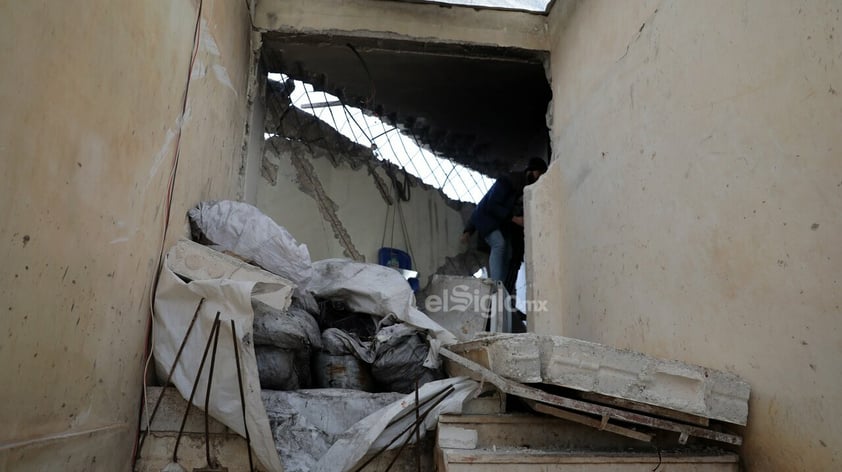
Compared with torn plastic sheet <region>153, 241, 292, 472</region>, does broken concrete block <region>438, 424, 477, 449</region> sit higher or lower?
lower

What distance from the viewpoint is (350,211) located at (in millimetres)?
4957

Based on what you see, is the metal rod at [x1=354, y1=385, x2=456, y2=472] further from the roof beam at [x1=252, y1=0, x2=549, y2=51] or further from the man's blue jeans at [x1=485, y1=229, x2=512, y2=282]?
the man's blue jeans at [x1=485, y1=229, x2=512, y2=282]

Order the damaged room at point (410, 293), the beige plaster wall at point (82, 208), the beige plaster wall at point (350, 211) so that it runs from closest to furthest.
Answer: the beige plaster wall at point (82, 208), the damaged room at point (410, 293), the beige plaster wall at point (350, 211)

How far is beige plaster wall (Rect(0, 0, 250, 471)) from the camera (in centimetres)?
138

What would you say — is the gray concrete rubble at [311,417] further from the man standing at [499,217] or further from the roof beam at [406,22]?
the man standing at [499,217]

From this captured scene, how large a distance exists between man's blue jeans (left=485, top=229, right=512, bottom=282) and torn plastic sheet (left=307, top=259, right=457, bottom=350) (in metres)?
1.68

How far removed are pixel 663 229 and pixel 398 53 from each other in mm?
2603

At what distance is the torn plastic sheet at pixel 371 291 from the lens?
318 cm

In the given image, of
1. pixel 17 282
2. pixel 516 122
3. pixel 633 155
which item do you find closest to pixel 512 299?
pixel 516 122

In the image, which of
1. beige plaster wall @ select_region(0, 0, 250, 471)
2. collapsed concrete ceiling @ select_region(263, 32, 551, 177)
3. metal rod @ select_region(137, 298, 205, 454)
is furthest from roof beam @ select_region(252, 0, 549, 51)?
metal rod @ select_region(137, 298, 205, 454)

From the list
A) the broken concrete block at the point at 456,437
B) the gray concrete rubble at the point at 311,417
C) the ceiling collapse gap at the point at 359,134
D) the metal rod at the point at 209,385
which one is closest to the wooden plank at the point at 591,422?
the broken concrete block at the point at 456,437

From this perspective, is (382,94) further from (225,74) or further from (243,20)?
(225,74)

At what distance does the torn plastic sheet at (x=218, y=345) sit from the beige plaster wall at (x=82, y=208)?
3.4 inches

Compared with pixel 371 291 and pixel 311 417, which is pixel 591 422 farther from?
pixel 371 291
